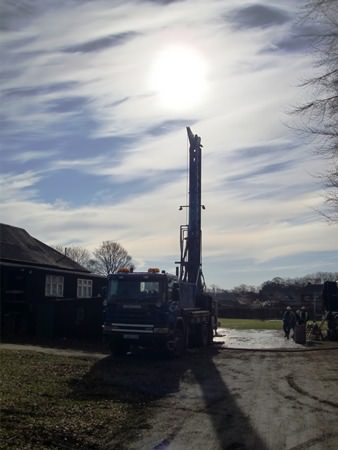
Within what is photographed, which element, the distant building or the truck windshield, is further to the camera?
the distant building

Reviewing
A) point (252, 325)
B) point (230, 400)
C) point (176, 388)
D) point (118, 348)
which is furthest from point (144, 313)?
point (252, 325)

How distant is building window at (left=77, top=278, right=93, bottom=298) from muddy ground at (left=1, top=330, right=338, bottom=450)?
Result: 1784 centimetres

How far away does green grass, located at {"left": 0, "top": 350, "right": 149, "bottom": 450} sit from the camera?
7.76 m

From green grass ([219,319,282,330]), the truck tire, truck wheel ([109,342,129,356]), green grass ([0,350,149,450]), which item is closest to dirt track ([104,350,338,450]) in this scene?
green grass ([0,350,149,450])

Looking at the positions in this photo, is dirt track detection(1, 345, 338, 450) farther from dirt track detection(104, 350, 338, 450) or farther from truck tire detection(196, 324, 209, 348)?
truck tire detection(196, 324, 209, 348)

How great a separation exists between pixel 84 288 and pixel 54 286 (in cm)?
447

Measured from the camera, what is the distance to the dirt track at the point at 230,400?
8.18m

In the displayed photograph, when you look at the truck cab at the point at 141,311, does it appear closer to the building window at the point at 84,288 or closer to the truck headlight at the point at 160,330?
the truck headlight at the point at 160,330

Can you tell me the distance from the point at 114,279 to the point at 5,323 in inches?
428

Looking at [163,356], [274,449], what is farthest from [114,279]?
[274,449]

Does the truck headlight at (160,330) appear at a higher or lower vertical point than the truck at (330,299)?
lower

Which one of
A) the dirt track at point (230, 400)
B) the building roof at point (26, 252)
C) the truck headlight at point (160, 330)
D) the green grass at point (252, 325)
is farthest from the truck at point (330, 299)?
the truck headlight at point (160, 330)

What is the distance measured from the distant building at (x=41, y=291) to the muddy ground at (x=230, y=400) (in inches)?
260

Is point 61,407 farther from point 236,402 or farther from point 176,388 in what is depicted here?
point 176,388
